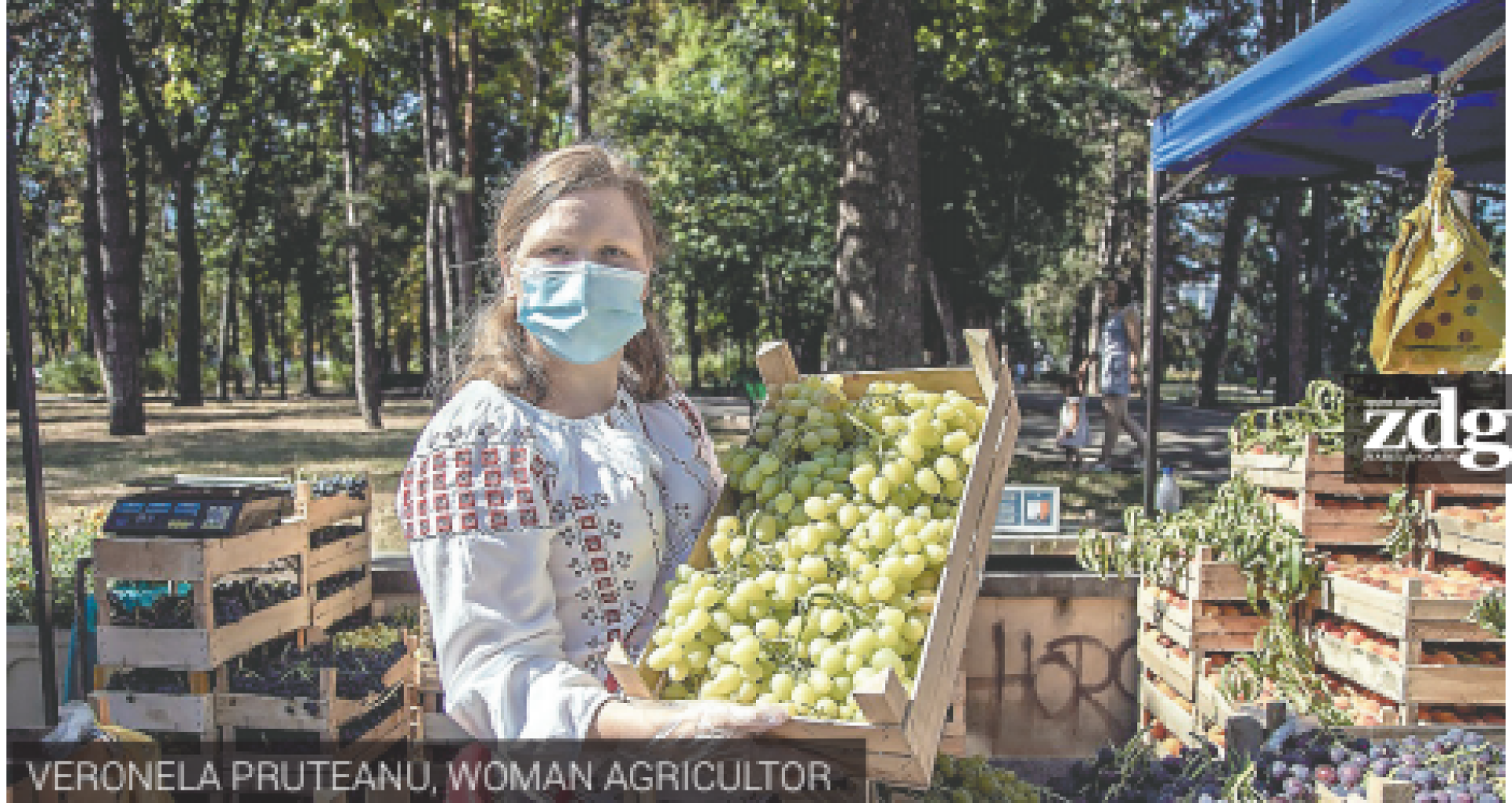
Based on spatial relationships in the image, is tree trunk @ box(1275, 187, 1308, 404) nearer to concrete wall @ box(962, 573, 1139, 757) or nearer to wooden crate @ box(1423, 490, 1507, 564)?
concrete wall @ box(962, 573, 1139, 757)

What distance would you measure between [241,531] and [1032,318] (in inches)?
1986

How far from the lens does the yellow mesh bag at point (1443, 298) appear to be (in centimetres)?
362

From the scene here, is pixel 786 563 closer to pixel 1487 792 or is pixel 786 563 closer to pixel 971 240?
pixel 1487 792

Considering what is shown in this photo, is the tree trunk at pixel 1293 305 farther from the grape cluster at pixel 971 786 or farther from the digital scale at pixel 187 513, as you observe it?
the digital scale at pixel 187 513

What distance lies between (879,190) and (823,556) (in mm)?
5071

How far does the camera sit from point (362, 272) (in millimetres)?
15195

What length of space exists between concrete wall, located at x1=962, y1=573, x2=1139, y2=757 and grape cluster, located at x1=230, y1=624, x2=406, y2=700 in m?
2.54

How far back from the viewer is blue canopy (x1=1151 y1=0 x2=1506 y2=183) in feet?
12.3

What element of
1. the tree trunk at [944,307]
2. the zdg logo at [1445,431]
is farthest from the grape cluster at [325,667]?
the tree trunk at [944,307]

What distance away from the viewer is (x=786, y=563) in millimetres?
1911

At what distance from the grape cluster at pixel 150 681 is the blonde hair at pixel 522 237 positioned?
2.41 metres

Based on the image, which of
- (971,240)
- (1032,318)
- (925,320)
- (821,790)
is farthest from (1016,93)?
(1032,318)

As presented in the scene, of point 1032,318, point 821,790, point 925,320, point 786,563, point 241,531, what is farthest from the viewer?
point 1032,318

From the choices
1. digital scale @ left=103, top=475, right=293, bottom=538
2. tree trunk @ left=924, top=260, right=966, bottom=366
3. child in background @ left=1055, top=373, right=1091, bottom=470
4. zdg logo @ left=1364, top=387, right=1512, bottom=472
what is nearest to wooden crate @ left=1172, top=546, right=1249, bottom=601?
zdg logo @ left=1364, top=387, right=1512, bottom=472
